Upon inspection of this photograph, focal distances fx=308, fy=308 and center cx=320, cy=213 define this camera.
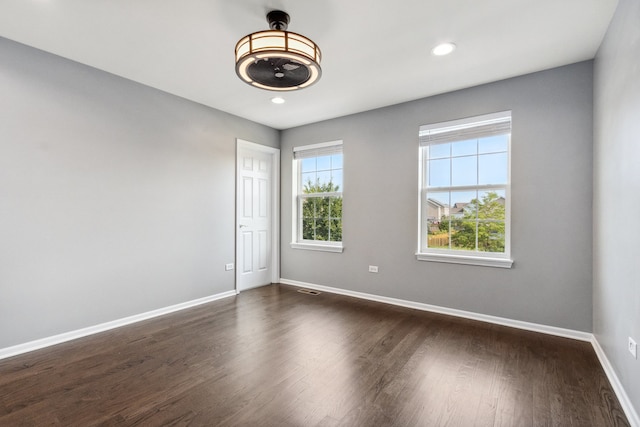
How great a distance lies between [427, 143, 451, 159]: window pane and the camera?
146 inches

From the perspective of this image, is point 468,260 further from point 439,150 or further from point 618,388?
point 618,388

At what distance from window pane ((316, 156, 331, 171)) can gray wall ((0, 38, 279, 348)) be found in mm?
1538


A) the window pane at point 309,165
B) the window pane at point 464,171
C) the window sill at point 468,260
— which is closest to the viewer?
the window sill at point 468,260

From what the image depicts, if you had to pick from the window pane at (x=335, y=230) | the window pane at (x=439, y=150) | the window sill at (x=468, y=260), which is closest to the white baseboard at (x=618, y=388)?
the window sill at (x=468, y=260)

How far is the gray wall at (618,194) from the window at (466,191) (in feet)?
2.52

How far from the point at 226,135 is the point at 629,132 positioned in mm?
4116

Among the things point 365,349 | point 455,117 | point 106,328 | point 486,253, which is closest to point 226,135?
point 106,328

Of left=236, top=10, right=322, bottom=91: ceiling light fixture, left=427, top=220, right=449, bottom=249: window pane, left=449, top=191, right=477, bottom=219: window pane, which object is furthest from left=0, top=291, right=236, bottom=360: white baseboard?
left=449, top=191, right=477, bottom=219: window pane

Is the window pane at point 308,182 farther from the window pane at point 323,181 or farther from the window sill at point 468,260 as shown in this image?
the window sill at point 468,260

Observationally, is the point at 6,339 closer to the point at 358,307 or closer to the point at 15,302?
the point at 15,302

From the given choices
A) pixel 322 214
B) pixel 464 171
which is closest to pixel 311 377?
pixel 464 171

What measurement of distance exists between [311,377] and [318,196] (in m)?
3.04

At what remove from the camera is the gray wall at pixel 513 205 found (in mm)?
2904

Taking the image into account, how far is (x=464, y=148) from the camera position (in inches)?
142
